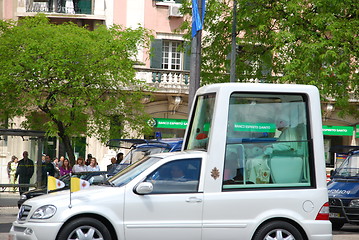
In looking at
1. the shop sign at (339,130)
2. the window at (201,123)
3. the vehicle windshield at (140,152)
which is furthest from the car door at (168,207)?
the shop sign at (339,130)

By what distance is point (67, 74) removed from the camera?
2772cm

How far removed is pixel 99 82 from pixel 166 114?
8640mm

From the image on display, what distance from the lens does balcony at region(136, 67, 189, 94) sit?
115 feet

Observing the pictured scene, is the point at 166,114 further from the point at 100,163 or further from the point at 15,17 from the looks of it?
the point at 15,17

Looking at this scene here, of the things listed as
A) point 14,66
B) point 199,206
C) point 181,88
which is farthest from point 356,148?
point 181,88

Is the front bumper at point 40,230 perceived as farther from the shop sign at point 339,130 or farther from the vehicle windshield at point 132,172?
the shop sign at point 339,130

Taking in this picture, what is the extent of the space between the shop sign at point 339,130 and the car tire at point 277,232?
1056 inches

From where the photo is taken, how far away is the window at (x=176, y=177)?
35.8ft

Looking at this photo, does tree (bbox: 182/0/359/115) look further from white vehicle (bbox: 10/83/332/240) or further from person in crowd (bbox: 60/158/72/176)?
white vehicle (bbox: 10/83/332/240)

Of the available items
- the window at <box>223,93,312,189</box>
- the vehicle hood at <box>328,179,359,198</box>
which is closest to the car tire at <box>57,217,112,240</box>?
the window at <box>223,93,312,189</box>

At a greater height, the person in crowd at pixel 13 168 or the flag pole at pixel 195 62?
the flag pole at pixel 195 62

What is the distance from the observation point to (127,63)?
2841 centimetres

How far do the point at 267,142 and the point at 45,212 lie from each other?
3.28 m

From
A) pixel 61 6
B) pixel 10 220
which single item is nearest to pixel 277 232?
pixel 10 220
